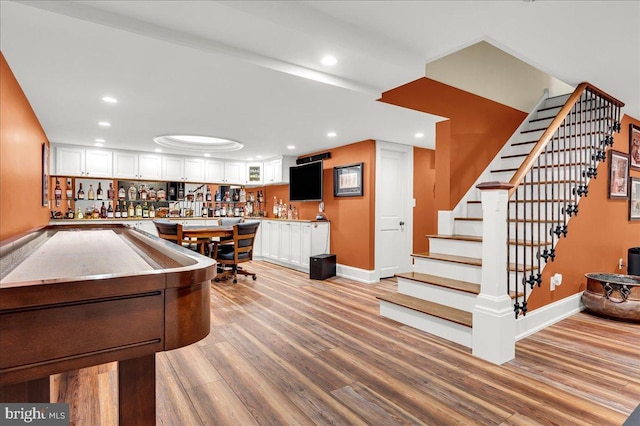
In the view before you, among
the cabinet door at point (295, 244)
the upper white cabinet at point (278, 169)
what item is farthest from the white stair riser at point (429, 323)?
the upper white cabinet at point (278, 169)

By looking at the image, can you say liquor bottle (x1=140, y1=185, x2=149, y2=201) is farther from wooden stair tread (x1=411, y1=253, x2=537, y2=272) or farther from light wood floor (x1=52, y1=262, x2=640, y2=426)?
wooden stair tread (x1=411, y1=253, x2=537, y2=272)

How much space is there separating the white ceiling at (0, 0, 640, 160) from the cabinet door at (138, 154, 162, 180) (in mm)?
2495

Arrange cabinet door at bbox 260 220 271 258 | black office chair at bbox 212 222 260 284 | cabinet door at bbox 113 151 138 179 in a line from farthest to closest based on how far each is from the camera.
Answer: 1. cabinet door at bbox 260 220 271 258
2. cabinet door at bbox 113 151 138 179
3. black office chair at bbox 212 222 260 284

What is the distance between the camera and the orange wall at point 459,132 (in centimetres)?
354

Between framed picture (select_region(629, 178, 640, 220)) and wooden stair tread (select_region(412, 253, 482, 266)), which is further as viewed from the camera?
framed picture (select_region(629, 178, 640, 220))

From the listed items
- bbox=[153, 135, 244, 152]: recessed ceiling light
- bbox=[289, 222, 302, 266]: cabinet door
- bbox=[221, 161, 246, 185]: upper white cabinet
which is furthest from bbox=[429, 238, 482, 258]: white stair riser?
bbox=[221, 161, 246, 185]: upper white cabinet

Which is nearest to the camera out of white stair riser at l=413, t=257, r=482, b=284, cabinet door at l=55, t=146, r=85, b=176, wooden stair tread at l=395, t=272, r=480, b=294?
wooden stair tread at l=395, t=272, r=480, b=294

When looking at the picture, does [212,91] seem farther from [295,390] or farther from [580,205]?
[580,205]

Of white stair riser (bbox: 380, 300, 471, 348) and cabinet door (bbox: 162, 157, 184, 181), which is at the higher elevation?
cabinet door (bbox: 162, 157, 184, 181)

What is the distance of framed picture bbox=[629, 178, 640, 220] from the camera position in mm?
4555

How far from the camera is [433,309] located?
299cm

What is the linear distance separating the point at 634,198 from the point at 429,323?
4.06 m

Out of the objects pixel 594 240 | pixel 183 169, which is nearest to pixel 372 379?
pixel 594 240

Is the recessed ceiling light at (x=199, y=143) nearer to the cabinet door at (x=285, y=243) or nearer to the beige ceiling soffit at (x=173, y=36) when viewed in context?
the cabinet door at (x=285, y=243)
